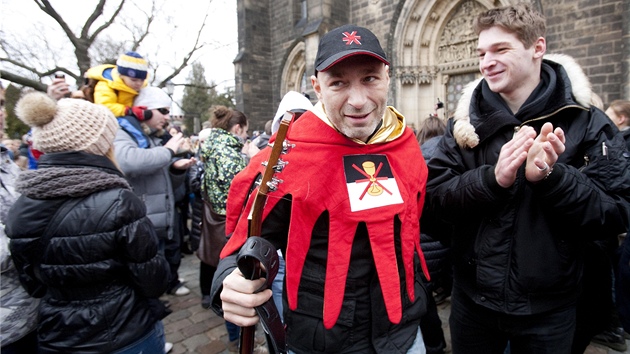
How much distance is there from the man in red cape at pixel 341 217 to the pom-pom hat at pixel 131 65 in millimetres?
2347

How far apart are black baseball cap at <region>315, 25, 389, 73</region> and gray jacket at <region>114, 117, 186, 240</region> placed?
2.21 meters

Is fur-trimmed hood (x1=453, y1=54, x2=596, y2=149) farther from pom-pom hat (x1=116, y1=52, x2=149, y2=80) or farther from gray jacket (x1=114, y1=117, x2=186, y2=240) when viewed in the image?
pom-pom hat (x1=116, y1=52, x2=149, y2=80)

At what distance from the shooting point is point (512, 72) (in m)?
1.71

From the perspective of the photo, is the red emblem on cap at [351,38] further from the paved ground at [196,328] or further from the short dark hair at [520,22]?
the paved ground at [196,328]

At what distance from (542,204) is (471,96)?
2.14ft

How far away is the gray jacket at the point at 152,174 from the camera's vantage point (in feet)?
9.83

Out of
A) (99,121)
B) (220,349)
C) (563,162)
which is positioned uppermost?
(99,121)

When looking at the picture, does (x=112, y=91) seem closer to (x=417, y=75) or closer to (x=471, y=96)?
(x=471, y=96)

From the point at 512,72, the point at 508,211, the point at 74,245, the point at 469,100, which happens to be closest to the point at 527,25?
the point at 512,72

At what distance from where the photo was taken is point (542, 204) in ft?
5.50

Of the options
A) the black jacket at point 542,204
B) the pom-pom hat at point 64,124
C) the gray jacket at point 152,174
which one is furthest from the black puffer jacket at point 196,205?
the black jacket at point 542,204

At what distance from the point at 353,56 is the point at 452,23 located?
34.2 ft

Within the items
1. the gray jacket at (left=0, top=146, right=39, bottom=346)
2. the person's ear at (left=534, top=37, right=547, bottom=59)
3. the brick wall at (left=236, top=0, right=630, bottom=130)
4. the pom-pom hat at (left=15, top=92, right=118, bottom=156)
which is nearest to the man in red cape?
the person's ear at (left=534, top=37, right=547, bottom=59)

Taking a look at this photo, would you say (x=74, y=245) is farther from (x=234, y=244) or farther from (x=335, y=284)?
(x=335, y=284)
